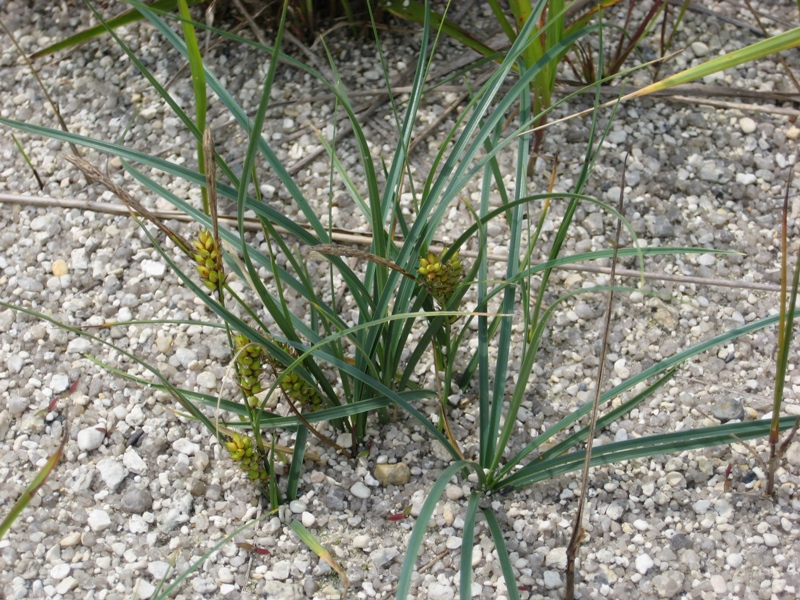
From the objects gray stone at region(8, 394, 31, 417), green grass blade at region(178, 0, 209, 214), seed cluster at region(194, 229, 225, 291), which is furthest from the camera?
gray stone at region(8, 394, 31, 417)

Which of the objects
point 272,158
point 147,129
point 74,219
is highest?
point 272,158

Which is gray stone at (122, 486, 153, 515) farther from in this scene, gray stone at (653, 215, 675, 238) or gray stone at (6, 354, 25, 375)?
gray stone at (653, 215, 675, 238)

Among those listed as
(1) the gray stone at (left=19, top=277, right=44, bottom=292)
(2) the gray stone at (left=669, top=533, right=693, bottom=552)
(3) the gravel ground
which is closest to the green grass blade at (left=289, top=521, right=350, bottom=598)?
(3) the gravel ground

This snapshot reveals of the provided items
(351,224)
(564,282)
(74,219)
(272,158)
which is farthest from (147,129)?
(564,282)

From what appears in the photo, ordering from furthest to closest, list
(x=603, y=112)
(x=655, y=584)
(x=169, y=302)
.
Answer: (x=603, y=112) < (x=169, y=302) < (x=655, y=584)

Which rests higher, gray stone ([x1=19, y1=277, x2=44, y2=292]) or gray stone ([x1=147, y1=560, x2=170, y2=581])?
gray stone ([x1=19, y1=277, x2=44, y2=292])

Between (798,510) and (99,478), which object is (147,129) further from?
(798,510)

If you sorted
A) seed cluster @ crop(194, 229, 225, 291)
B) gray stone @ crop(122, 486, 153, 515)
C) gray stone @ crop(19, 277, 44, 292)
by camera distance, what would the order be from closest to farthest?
seed cluster @ crop(194, 229, 225, 291), gray stone @ crop(122, 486, 153, 515), gray stone @ crop(19, 277, 44, 292)
